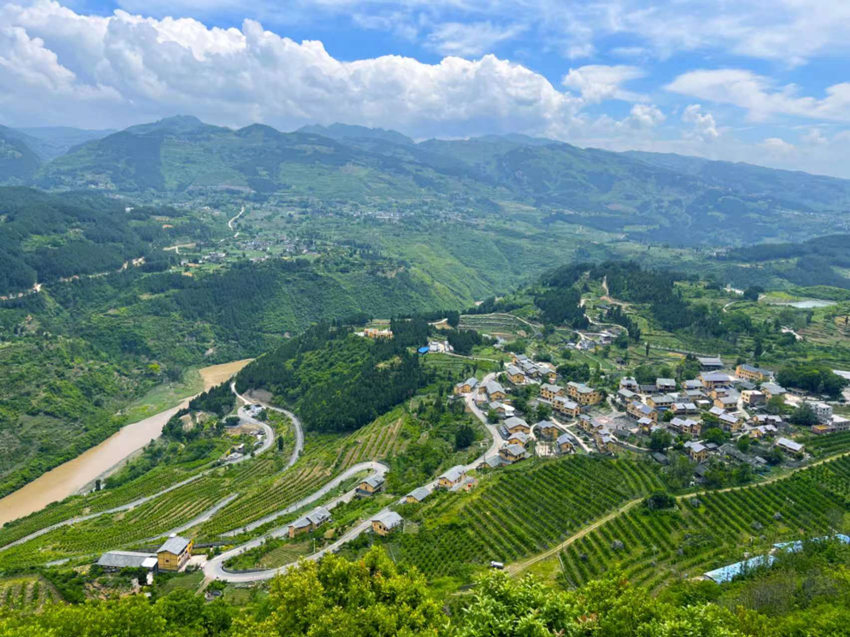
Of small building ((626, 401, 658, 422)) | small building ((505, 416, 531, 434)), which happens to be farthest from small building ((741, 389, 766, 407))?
small building ((505, 416, 531, 434))

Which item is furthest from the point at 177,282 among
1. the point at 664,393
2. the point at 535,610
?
the point at 535,610

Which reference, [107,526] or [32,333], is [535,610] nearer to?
[107,526]

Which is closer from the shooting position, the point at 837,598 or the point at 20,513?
the point at 837,598

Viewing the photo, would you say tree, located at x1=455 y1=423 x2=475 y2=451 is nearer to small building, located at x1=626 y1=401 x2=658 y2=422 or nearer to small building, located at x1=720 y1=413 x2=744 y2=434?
small building, located at x1=626 y1=401 x2=658 y2=422

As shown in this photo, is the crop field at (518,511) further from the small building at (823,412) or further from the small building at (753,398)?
the small building at (753,398)

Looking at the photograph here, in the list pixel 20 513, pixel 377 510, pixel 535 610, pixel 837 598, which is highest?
pixel 535 610

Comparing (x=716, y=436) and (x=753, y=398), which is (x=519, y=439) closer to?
(x=716, y=436)
